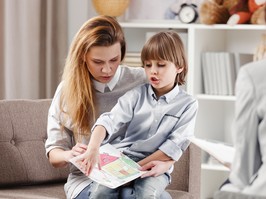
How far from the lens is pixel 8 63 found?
392 centimetres

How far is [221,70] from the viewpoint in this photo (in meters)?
4.08

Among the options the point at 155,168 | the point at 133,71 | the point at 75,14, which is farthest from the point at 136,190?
the point at 75,14

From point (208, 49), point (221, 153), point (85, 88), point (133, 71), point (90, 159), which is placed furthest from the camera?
point (208, 49)

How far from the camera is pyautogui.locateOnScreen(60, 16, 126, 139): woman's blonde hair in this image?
243cm

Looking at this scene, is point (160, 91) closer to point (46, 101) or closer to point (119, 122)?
point (119, 122)

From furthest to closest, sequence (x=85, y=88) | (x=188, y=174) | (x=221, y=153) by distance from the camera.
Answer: (x=188, y=174) → (x=85, y=88) → (x=221, y=153)

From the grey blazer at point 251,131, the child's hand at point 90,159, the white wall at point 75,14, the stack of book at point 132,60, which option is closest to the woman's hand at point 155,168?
the child's hand at point 90,159

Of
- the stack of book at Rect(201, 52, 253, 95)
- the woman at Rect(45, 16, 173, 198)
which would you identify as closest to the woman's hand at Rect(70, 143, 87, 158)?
the woman at Rect(45, 16, 173, 198)

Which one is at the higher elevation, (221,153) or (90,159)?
(221,153)

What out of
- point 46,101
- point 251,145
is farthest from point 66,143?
point 251,145

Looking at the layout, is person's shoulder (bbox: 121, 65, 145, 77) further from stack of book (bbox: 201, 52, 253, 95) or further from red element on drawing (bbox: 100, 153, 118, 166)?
stack of book (bbox: 201, 52, 253, 95)

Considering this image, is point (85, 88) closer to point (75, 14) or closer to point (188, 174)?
point (188, 174)

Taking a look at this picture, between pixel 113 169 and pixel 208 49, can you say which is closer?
pixel 113 169

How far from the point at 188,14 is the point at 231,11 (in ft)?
0.82
